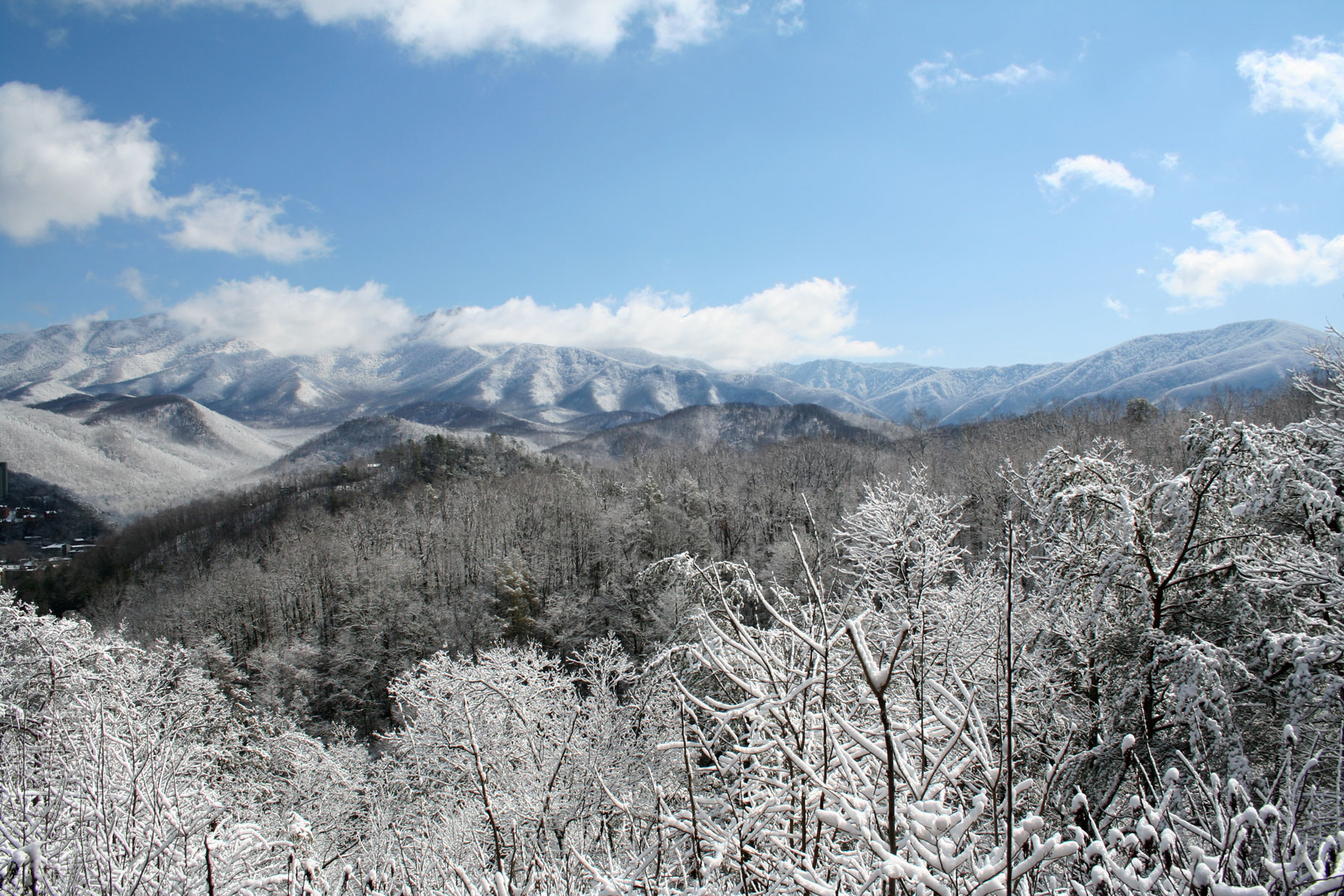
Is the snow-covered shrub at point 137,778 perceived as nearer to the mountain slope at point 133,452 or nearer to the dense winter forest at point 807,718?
the dense winter forest at point 807,718

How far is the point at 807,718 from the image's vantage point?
8.07 ft

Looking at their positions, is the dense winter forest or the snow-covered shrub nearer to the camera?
the dense winter forest

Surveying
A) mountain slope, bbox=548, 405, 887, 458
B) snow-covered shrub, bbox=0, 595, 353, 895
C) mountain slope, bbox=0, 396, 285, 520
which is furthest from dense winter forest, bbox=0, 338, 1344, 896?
mountain slope, bbox=0, 396, 285, 520

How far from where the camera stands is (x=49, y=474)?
335 feet

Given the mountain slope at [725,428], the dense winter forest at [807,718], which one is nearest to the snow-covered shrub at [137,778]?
the dense winter forest at [807,718]

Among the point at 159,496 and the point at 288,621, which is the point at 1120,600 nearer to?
the point at 288,621

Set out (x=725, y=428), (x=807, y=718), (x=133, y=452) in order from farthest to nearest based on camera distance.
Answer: (x=725, y=428) < (x=133, y=452) < (x=807, y=718)

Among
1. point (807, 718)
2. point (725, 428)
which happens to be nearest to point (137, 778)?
point (807, 718)

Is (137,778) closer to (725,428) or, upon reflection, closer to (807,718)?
(807,718)

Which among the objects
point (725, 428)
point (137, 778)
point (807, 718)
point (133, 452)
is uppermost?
point (133, 452)

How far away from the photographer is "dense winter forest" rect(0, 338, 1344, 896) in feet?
6.27

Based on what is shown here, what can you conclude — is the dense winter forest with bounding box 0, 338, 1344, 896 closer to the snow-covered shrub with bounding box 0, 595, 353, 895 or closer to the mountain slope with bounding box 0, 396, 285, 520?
the snow-covered shrub with bounding box 0, 595, 353, 895

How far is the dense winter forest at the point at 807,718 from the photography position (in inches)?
75.2

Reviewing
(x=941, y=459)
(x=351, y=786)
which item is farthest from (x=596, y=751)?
(x=941, y=459)
